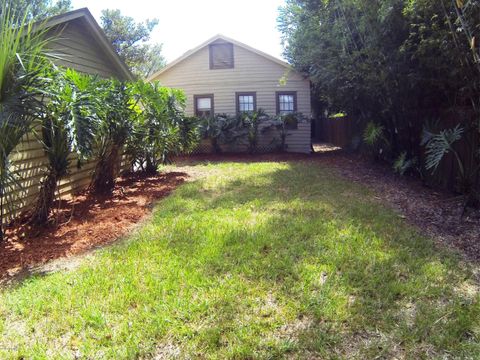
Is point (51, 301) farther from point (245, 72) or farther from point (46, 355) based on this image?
point (245, 72)

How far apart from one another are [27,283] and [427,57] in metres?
6.51

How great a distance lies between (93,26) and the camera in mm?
7539

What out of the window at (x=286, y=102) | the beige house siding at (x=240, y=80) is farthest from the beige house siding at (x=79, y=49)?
the window at (x=286, y=102)

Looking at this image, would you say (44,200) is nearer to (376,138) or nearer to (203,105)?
(376,138)

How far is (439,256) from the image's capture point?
3.91 metres

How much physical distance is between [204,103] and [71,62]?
8.48 m

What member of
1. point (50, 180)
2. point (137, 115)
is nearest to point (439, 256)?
point (50, 180)

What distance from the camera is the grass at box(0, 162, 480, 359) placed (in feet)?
8.06

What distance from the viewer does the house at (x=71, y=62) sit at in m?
5.40

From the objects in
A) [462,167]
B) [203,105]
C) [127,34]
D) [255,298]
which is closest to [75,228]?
[255,298]

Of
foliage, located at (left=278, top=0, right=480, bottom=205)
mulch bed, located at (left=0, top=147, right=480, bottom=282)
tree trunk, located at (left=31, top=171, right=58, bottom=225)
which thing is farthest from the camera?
foliage, located at (left=278, top=0, right=480, bottom=205)

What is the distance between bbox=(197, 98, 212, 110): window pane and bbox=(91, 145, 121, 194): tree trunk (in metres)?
8.41

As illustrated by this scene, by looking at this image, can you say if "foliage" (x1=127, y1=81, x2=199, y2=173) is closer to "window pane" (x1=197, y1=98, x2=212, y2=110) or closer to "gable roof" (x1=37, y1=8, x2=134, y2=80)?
"gable roof" (x1=37, y1=8, x2=134, y2=80)

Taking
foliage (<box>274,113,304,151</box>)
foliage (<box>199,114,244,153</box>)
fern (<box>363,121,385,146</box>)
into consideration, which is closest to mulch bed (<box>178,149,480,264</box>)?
fern (<box>363,121,385,146</box>)
